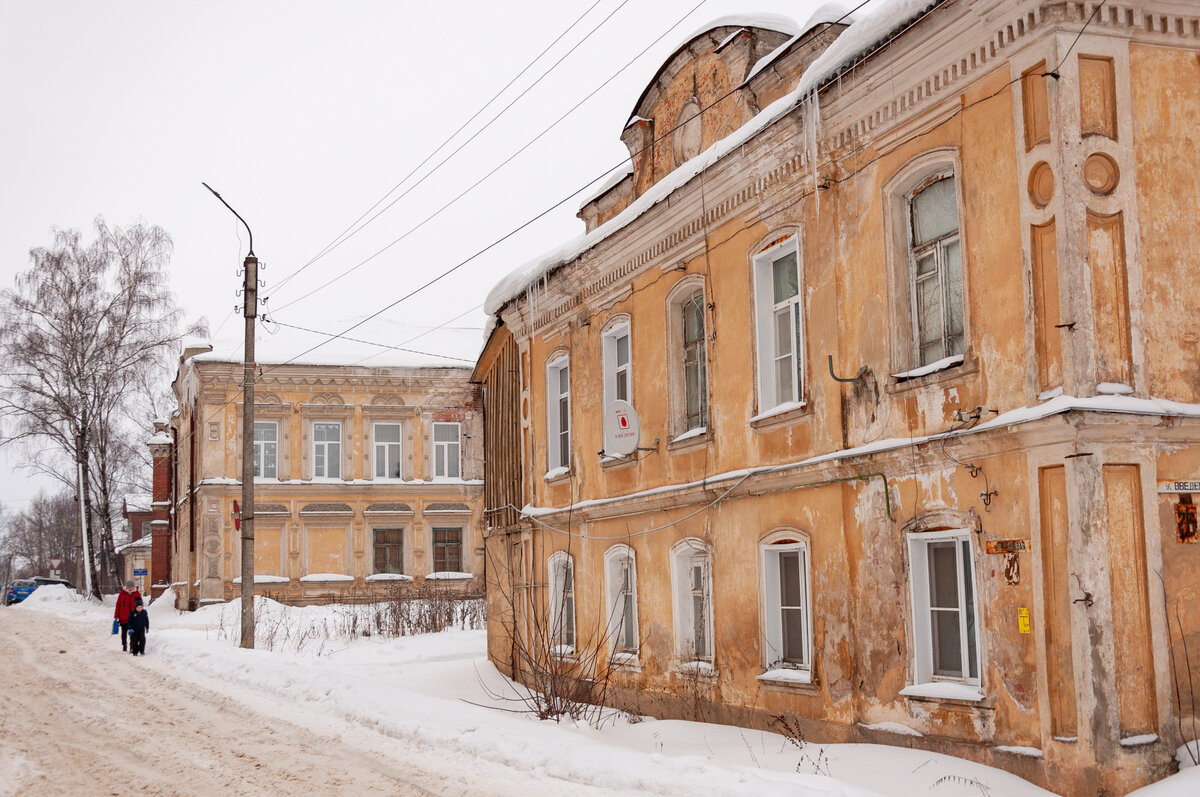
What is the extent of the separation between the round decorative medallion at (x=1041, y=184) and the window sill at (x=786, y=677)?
5.05 m

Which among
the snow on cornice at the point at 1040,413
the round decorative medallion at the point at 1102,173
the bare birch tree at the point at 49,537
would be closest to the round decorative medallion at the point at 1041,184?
the round decorative medallion at the point at 1102,173

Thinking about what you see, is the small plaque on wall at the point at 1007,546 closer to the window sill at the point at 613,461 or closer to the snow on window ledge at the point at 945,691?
the snow on window ledge at the point at 945,691

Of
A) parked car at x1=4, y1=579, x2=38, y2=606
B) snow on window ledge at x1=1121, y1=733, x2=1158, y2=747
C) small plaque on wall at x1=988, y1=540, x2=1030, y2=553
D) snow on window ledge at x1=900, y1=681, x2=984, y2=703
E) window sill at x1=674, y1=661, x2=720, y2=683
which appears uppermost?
small plaque on wall at x1=988, y1=540, x2=1030, y2=553

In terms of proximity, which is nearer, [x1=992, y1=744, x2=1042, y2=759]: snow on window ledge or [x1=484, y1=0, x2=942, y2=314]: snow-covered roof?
[x1=992, y1=744, x2=1042, y2=759]: snow on window ledge

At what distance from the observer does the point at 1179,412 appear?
7773 millimetres

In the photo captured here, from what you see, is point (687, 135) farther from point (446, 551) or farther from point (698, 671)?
point (446, 551)

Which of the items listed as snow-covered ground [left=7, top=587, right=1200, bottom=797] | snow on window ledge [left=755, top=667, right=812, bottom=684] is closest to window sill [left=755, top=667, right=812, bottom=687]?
snow on window ledge [left=755, top=667, right=812, bottom=684]

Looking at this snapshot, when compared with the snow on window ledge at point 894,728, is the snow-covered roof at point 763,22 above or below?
above

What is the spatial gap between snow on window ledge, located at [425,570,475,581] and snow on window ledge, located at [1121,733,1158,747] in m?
33.5

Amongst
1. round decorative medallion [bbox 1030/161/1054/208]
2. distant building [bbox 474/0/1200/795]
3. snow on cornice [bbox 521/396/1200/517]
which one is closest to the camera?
snow on cornice [bbox 521/396/1200/517]

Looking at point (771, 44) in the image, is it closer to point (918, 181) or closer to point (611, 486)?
point (918, 181)

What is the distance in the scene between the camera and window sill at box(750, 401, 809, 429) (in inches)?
438

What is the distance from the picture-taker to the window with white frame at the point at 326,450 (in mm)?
39219

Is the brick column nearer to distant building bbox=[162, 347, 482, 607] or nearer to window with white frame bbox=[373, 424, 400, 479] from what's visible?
distant building bbox=[162, 347, 482, 607]
